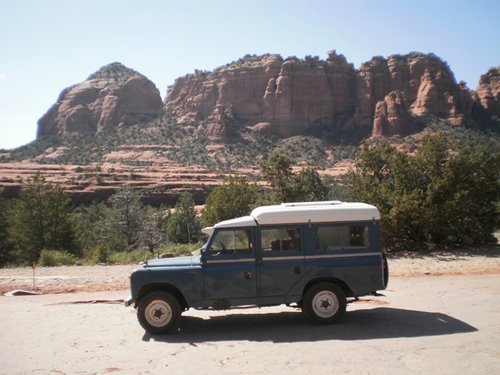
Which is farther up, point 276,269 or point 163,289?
point 276,269

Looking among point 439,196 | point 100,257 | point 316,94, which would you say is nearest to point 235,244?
point 439,196

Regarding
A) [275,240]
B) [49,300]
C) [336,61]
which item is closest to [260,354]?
[275,240]

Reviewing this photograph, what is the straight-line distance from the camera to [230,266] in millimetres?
8070

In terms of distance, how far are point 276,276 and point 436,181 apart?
12336mm

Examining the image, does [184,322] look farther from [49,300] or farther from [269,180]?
[269,180]

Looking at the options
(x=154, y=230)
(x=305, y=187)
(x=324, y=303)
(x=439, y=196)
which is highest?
(x=305, y=187)

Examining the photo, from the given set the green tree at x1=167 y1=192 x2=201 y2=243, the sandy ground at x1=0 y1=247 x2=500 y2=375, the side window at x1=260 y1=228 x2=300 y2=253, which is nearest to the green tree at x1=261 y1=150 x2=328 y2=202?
the sandy ground at x1=0 y1=247 x2=500 y2=375

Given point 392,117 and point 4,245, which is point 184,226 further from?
point 392,117

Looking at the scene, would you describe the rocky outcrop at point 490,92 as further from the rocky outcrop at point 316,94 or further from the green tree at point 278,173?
the green tree at point 278,173

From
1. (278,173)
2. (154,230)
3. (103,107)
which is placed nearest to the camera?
(278,173)

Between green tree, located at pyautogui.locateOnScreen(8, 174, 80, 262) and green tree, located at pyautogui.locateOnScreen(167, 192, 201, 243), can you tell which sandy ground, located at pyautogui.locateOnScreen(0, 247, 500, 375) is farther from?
green tree, located at pyautogui.locateOnScreen(167, 192, 201, 243)

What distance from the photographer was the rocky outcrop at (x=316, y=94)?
423 feet

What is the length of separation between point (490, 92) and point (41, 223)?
147 meters

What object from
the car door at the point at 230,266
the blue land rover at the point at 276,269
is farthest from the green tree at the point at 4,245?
the car door at the point at 230,266
